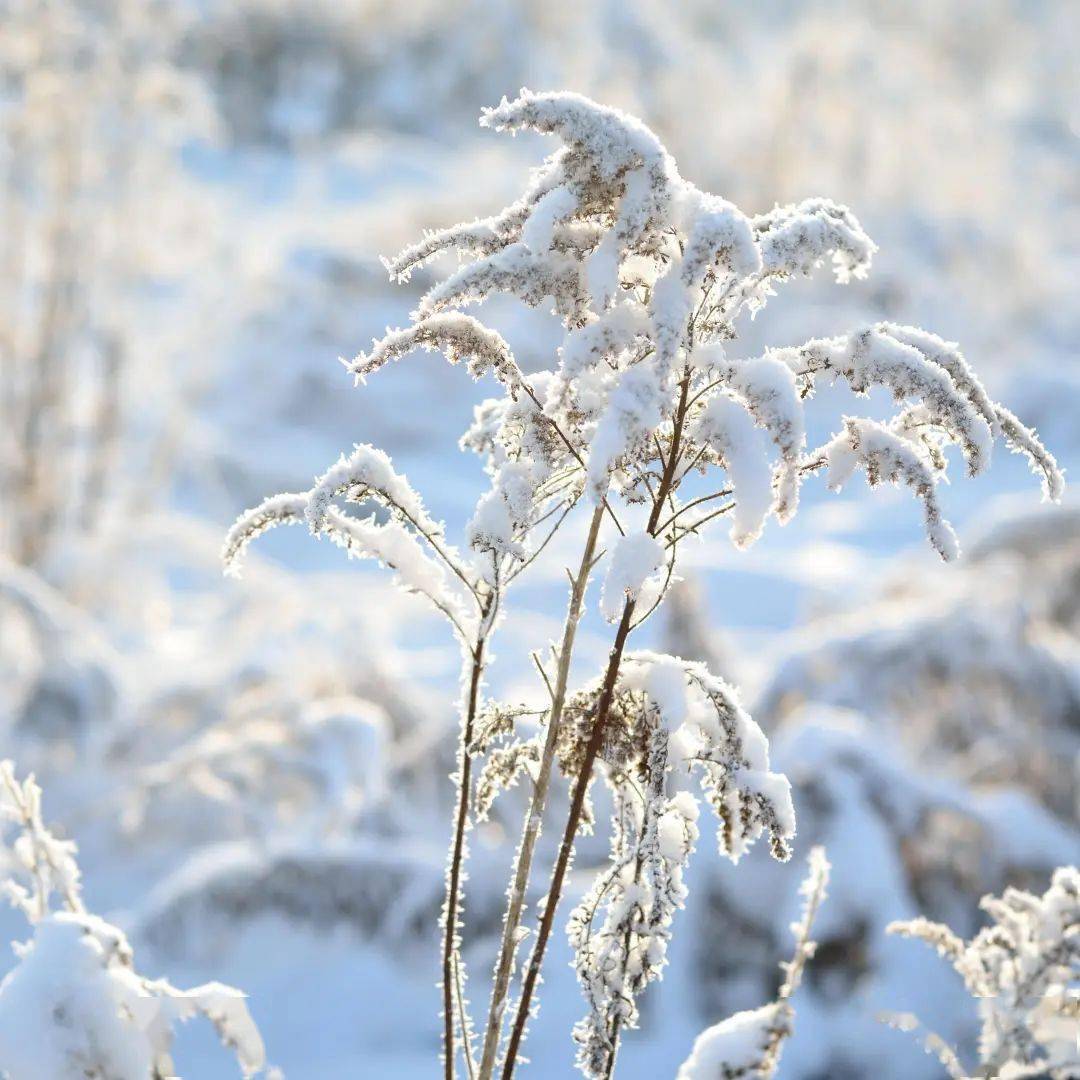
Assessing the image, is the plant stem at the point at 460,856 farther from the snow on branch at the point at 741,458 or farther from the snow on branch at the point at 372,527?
the snow on branch at the point at 741,458

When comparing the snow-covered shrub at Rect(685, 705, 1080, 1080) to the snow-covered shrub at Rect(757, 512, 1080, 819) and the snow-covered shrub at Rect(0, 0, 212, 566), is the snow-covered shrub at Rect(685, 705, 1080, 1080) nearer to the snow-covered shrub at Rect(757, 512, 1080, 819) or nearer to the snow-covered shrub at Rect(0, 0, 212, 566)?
the snow-covered shrub at Rect(757, 512, 1080, 819)

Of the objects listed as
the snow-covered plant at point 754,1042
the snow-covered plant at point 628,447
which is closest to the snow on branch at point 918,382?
the snow-covered plant at point 628,447

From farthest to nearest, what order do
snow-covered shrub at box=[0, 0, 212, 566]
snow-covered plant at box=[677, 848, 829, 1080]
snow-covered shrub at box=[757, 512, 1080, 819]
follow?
snow-covered shrub at box=[0, 0, 212, 566], snow-covered shrub at box=[757, 512, 1080, 819], snow-covered plant at box=[677, 848, 829, 1080]

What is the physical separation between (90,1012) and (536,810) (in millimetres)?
482

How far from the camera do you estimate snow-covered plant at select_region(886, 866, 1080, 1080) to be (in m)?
1.53

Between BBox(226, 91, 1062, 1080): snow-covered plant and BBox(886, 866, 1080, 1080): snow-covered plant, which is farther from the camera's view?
BBox(886, 866, 1080, 1080): snow-covered plant

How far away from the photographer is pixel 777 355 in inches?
45.3

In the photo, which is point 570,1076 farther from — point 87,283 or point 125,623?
point 87,283

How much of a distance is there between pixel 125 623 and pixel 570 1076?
4337mm

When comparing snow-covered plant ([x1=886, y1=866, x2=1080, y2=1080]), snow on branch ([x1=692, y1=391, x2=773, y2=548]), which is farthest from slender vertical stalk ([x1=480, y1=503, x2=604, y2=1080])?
snow-covered plant ([x1=886, y1=866, x2=1080, y2=1080])

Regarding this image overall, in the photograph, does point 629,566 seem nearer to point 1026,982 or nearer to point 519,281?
point 519,281

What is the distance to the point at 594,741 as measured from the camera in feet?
3.67

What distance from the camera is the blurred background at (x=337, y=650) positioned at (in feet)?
11.0

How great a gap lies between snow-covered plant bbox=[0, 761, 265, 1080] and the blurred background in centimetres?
167
